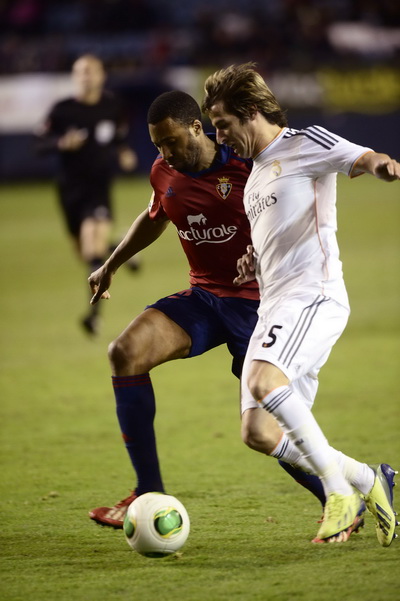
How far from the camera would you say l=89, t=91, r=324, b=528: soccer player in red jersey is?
14.5ft

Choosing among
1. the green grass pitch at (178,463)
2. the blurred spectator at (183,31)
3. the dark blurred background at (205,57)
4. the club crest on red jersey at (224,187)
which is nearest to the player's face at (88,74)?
the green grass pitch at (178,463)

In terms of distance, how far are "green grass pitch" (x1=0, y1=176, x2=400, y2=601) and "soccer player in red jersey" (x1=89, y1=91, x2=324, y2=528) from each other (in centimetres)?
38

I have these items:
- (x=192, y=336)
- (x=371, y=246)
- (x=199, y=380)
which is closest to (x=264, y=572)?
(x=192, y=336)

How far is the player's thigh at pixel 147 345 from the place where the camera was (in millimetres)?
4410

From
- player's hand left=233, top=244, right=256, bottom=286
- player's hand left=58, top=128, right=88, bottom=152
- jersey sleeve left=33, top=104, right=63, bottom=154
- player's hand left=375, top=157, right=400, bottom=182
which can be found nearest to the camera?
player's hand left=375, top=157, right=400, bottom=182

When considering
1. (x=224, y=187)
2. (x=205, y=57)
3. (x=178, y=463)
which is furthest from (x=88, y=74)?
(x=205, y=57)

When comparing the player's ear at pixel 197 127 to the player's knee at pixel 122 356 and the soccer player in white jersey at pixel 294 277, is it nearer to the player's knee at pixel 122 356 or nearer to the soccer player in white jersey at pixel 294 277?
the soccer player in white jersey at pixel 294 277

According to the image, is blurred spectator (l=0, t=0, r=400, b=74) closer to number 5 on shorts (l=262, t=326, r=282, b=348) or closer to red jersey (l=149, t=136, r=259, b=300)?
red jersey (l=149, t=136, r=259, b=300)

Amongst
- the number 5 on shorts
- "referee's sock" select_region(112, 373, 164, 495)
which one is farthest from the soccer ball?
the number 5 on shorts

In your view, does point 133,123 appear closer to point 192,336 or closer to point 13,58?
point 13,58

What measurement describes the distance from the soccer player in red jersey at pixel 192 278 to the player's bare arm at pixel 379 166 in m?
0.82

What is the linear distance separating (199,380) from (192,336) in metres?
3.67

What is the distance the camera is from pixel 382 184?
2428 cm

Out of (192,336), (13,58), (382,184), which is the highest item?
(13,58)
